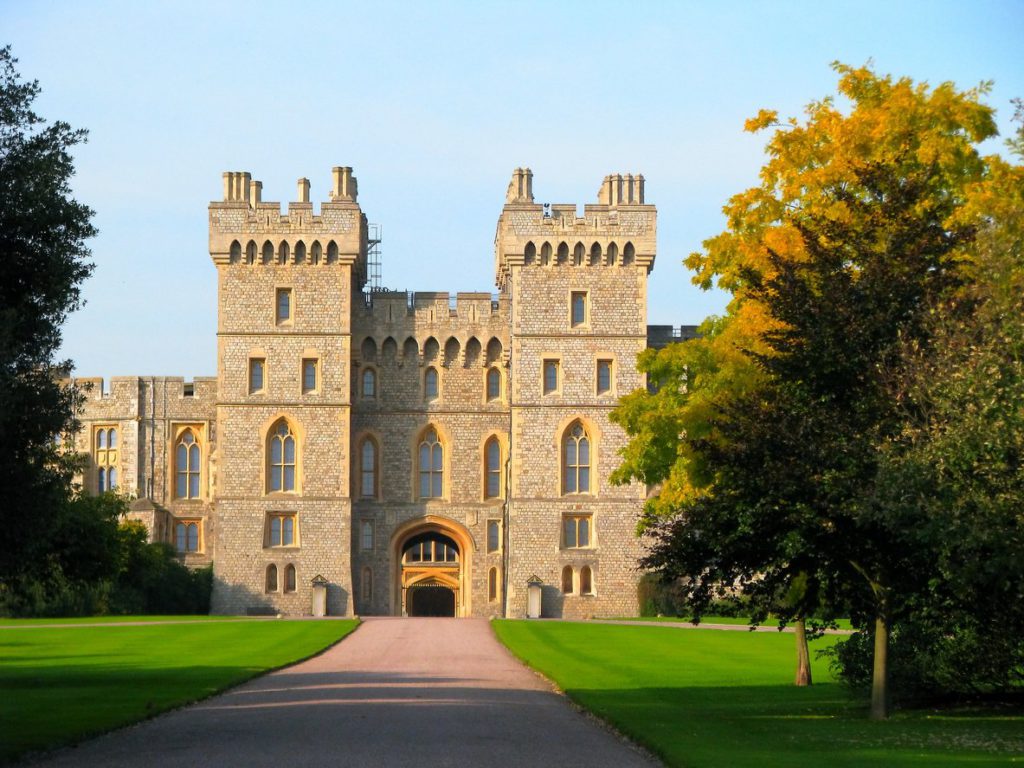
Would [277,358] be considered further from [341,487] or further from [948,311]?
[948,311]

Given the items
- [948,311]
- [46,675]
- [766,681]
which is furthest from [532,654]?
[948,311]

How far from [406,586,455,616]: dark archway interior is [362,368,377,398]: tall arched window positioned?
10170mm

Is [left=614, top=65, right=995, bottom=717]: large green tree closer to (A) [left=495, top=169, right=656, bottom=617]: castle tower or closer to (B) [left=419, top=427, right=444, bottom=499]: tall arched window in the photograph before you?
(A) [left=495, top=169, right=656, bottom=617]: castle tower

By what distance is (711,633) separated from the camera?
45.1 metres

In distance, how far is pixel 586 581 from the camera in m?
59.8

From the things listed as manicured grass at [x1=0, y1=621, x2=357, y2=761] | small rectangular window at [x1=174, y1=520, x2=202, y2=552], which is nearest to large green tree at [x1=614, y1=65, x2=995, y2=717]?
manicured grass at [x1=0, y1=621, x2=357, y2=761]

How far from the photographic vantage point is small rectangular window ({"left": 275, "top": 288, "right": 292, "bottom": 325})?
201ft

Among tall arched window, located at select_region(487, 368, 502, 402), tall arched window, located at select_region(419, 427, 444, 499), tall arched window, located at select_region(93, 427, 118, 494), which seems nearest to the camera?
tall arched window, located at select_region(419, 427, 444, 499)

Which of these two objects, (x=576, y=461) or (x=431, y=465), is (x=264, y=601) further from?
(x=576, y=461)

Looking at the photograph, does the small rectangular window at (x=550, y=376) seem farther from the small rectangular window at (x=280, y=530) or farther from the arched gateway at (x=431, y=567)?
the small rectangular window at (x=280, y=530)

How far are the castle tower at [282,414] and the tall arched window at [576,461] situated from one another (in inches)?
312

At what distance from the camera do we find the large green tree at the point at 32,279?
1780 centimetres

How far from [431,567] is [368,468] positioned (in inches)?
287

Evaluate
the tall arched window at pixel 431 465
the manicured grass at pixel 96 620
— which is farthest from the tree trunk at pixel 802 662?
the tall arched window at pixel 431 465
